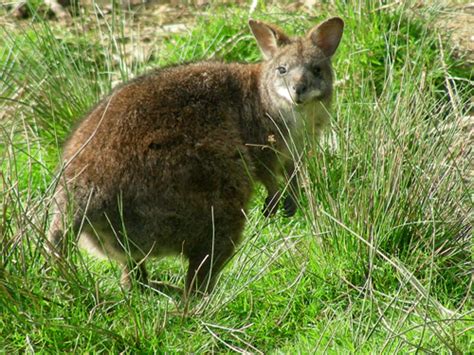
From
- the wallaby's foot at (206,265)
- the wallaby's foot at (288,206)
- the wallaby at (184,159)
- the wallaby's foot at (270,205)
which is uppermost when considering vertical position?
Result: the wallaby at (184,159)

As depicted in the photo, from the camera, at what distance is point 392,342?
4598mm

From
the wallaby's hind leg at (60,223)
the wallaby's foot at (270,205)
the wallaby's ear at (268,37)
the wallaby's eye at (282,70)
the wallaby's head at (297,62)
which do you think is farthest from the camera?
the wallaby's ear at (268,37)

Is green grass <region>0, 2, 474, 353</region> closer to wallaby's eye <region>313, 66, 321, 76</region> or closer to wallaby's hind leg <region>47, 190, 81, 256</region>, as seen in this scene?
wallaby's hind leg <region>47, 190, 81, 256</region>

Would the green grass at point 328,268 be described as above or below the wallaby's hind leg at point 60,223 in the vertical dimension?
below

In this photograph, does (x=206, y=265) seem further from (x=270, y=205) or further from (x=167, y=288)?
(x=270, y=205)

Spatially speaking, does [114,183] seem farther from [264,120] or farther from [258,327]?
[264,120]

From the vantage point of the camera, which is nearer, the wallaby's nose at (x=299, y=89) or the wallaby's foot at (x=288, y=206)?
the wallaby's nose at (x=299, y=89)

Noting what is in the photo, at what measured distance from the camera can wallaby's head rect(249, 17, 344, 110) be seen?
632cm

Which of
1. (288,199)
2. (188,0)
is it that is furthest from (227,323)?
(188,0)

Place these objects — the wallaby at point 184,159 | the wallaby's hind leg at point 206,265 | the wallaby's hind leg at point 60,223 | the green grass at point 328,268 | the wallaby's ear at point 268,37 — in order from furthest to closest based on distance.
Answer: the wallaby's ear at point 268,37
the wallaby's hind leg at point 206,265
the wallaby at point 184,159
the wallaby's hind leg at point 60,223
the green grass at point 328,268

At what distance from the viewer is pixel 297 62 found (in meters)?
6.46

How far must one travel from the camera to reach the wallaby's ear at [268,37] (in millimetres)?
6633

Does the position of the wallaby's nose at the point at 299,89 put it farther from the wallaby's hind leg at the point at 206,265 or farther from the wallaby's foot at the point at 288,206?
the wallaby's hind leg at the point at 206,265

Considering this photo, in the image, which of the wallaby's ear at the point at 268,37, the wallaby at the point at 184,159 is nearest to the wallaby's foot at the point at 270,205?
the wallaby at the point at 184,159
